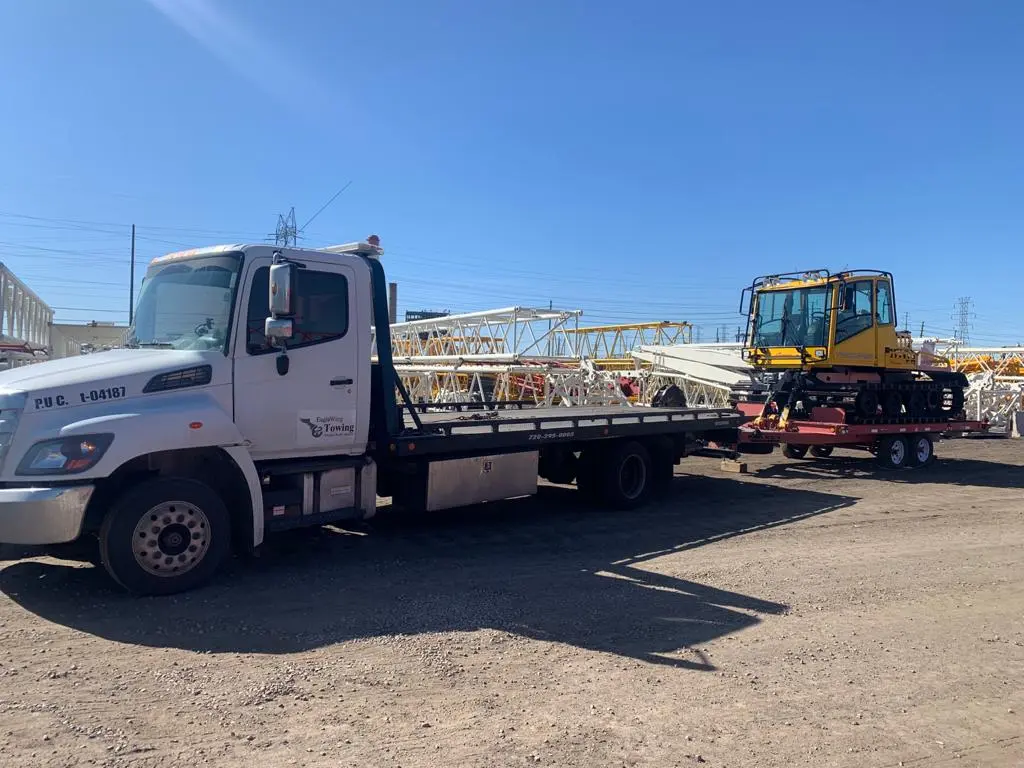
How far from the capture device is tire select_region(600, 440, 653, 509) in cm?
990

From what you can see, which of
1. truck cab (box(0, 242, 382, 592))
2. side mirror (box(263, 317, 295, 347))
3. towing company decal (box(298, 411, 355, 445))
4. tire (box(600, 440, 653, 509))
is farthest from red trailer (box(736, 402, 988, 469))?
side mirror (box(263, 317, 295, 347))

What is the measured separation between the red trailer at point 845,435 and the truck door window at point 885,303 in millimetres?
2153

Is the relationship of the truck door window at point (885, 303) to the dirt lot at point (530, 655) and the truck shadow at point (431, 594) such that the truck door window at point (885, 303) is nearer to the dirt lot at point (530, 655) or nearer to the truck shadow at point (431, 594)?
the dirt lot at point (530, 655)

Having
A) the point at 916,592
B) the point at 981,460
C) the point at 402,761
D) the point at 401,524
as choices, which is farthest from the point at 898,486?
the point at 402,761

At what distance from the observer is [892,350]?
16125 millimetres

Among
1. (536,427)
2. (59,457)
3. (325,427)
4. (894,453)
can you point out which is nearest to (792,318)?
(894,453)

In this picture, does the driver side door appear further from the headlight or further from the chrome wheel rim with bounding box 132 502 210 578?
the headlight

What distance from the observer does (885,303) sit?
15914 mm

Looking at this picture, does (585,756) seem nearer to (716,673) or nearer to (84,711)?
(716,673)

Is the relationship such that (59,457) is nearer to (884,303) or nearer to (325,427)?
(325,427)

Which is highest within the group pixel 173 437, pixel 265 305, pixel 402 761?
pixel 265 305

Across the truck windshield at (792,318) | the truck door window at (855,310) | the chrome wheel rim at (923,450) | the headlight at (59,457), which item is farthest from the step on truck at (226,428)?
the chrome wheel rim at (923,450)

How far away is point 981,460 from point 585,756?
1761 centimetres

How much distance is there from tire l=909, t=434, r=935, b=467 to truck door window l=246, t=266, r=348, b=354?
1356cm
